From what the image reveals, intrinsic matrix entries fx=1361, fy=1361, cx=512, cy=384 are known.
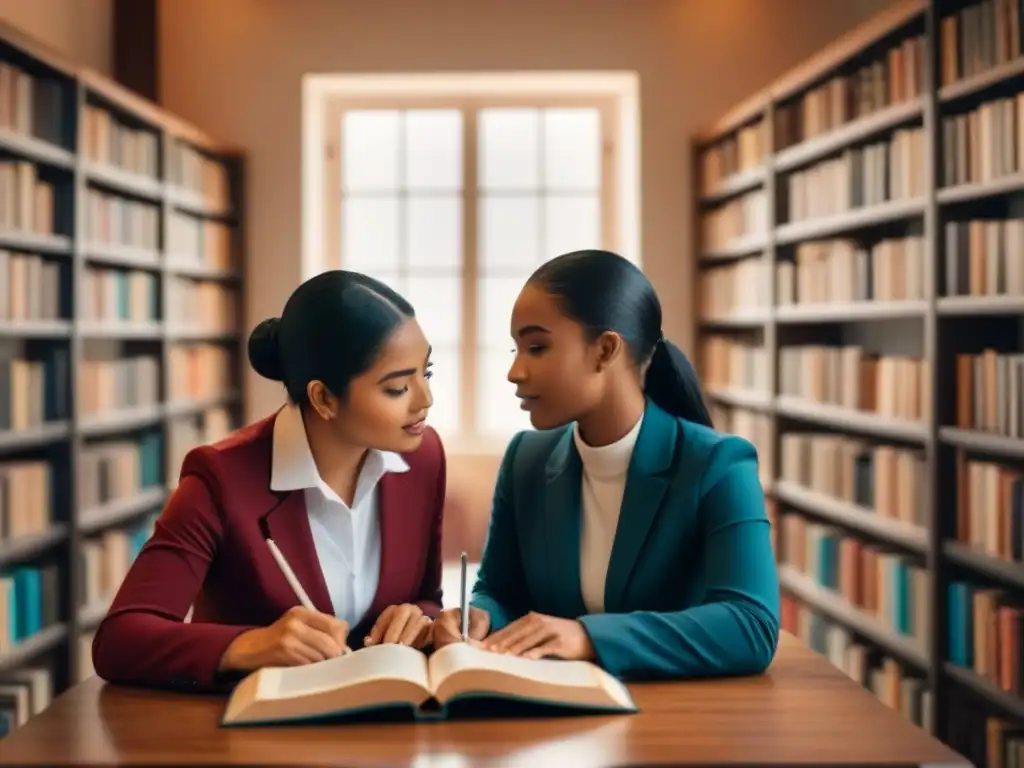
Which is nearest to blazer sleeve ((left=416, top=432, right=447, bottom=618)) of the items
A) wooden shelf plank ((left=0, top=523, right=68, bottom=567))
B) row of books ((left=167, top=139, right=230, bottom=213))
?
wooden shelf plank ((left=0, top=523, right=68, bottom=567))

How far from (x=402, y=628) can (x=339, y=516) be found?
240 millimetres

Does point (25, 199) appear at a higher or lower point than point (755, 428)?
higher

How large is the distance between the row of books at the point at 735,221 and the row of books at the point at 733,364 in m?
0.46

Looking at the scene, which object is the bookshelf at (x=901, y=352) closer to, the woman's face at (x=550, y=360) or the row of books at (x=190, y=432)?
the woman's face at (x=550, y=360)

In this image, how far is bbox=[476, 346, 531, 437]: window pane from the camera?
277 inches

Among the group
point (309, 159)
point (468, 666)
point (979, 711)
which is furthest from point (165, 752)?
point (309, 159)

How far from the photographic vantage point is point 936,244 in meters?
3.95

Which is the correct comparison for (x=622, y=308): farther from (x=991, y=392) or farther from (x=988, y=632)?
(x=988, y=632)

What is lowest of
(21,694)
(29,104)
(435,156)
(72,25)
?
(21,694)

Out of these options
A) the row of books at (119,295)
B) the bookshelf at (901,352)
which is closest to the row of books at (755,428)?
the bookshelf at (901,352)

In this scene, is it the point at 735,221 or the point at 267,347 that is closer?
the point at 267,347

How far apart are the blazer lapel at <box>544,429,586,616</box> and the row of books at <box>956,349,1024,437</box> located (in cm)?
188

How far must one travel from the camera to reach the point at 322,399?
6.55ft

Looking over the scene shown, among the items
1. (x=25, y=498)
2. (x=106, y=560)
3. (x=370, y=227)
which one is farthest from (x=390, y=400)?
(x=370, y=227)
